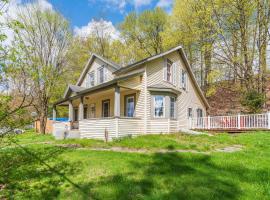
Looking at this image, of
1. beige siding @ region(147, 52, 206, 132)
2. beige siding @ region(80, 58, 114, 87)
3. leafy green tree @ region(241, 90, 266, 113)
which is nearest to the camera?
beige siding @ region(147, 52, 206, 132)

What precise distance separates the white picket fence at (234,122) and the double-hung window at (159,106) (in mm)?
4969

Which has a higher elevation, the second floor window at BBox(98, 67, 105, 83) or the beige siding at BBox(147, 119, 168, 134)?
the second floor window at BBox(98, 67, 105, 83)

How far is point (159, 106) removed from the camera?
45.2 feet

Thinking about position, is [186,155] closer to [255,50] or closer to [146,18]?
[255,50]

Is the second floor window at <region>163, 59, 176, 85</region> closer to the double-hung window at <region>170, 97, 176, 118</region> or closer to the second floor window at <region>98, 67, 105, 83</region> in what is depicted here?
the double-hung window at <region>170, 97, 176, 118</region>

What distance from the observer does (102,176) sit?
509 centimetres

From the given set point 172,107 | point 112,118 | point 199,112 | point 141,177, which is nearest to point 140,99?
point 172,107

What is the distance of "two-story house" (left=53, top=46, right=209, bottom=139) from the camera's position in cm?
1221

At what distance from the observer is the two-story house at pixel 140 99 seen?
40.1ft

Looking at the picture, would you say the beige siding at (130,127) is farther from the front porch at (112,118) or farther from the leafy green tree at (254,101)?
the leafy green tree at (254,101)

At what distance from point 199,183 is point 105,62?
1437 cm

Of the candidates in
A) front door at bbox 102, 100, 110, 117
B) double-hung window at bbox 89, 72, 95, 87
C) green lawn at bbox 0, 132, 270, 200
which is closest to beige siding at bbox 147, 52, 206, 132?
front door at bbox 102, 100, 110, 117

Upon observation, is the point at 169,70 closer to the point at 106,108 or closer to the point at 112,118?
the point at 106,108

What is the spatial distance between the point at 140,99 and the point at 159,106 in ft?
4.48
